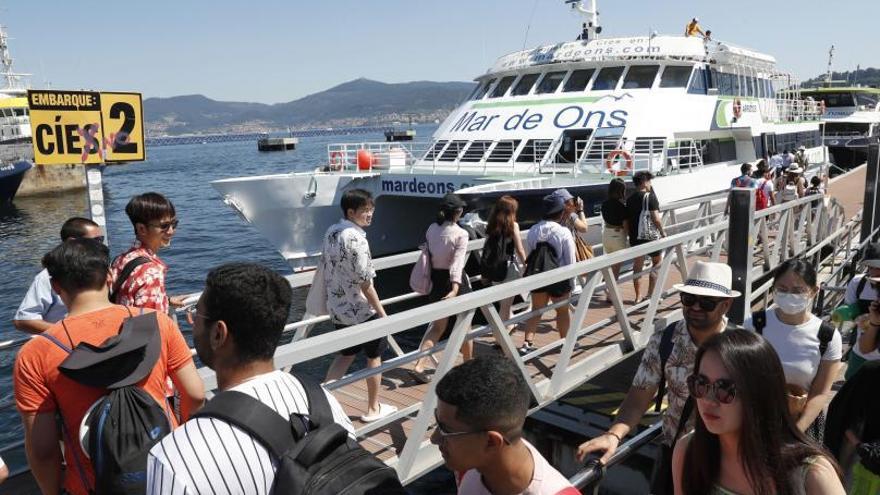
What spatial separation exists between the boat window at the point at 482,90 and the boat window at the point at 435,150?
7.20 feet

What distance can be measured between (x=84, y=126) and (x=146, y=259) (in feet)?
4.59

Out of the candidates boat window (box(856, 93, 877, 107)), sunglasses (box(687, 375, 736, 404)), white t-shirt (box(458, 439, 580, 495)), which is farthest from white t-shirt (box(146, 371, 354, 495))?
boat window (box(856, 93, 877, 107))

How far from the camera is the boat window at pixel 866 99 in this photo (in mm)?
35312

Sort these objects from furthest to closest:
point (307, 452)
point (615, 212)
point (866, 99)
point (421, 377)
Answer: point (866, 99) → point (615, 212) → point (421, 377) → point (307, 452)

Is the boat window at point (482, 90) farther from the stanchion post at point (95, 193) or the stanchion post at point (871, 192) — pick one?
the stanchion post at point (95, 193)

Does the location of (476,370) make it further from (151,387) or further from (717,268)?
(717,268)

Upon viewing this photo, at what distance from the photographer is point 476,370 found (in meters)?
1.72

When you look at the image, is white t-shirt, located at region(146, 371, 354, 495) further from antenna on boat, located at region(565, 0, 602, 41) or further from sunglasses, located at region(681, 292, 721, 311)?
antenna on boat, located at region(565, 0, 602, 41)

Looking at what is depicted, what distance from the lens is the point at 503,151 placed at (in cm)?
1449

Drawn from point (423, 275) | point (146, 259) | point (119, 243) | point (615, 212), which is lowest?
point (119, 243)

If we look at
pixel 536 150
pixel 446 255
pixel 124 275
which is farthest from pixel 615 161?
pixel 124 275

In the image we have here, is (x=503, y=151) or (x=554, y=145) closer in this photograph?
(x=554, y=145)

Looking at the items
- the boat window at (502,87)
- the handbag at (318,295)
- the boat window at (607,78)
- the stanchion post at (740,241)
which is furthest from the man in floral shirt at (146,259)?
the boat window at (502,87)

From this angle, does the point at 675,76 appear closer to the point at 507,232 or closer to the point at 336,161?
the point at 336,161
